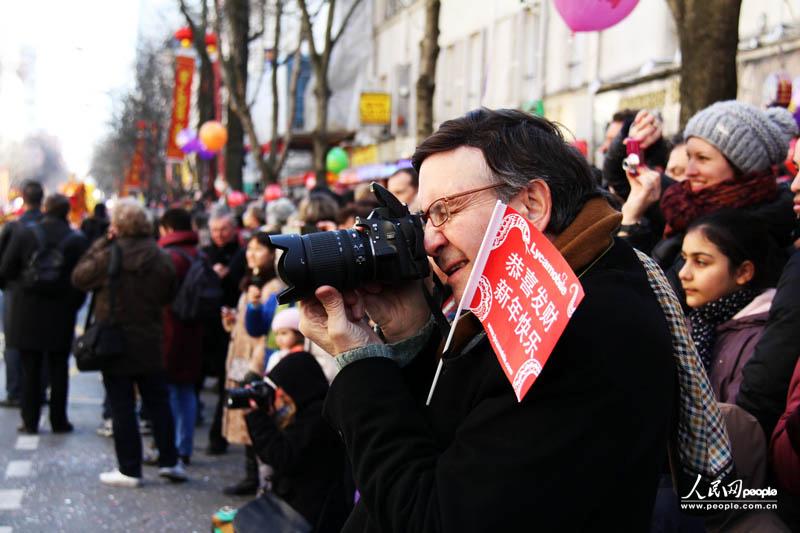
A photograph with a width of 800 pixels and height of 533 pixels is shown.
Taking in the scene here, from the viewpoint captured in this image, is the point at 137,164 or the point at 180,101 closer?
the point at 180,101

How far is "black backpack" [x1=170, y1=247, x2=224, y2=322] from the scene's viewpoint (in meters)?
7.48

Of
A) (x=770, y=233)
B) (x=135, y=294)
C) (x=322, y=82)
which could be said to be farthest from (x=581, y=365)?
(x=322, y=82)

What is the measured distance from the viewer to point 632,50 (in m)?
16.6

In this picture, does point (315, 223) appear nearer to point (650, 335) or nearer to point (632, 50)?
point (650, 335)

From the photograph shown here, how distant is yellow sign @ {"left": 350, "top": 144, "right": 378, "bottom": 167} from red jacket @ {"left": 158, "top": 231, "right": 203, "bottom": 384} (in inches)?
947

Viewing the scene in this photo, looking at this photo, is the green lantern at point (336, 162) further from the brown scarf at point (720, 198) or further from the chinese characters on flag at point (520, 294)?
the chinese characters on flag at point (520, 294)

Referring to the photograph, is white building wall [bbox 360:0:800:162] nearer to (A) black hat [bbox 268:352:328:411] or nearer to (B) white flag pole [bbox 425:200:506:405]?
(A) black hat [bbox 268:352:328:411]

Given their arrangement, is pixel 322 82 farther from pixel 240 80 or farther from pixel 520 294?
pixel 520 294

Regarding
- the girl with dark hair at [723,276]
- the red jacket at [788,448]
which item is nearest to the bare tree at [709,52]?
the girl with dark hair at [723,276]

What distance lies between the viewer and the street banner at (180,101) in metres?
27.7

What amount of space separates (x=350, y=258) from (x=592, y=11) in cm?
445

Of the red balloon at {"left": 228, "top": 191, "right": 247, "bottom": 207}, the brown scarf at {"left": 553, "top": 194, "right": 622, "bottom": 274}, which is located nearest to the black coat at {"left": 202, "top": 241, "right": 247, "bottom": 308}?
the brown scarf at {"left": 553, "top": 194, "right": 622, "bottom": 274}

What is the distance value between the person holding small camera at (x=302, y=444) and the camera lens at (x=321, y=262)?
2277 mm

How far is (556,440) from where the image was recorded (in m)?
1.74
